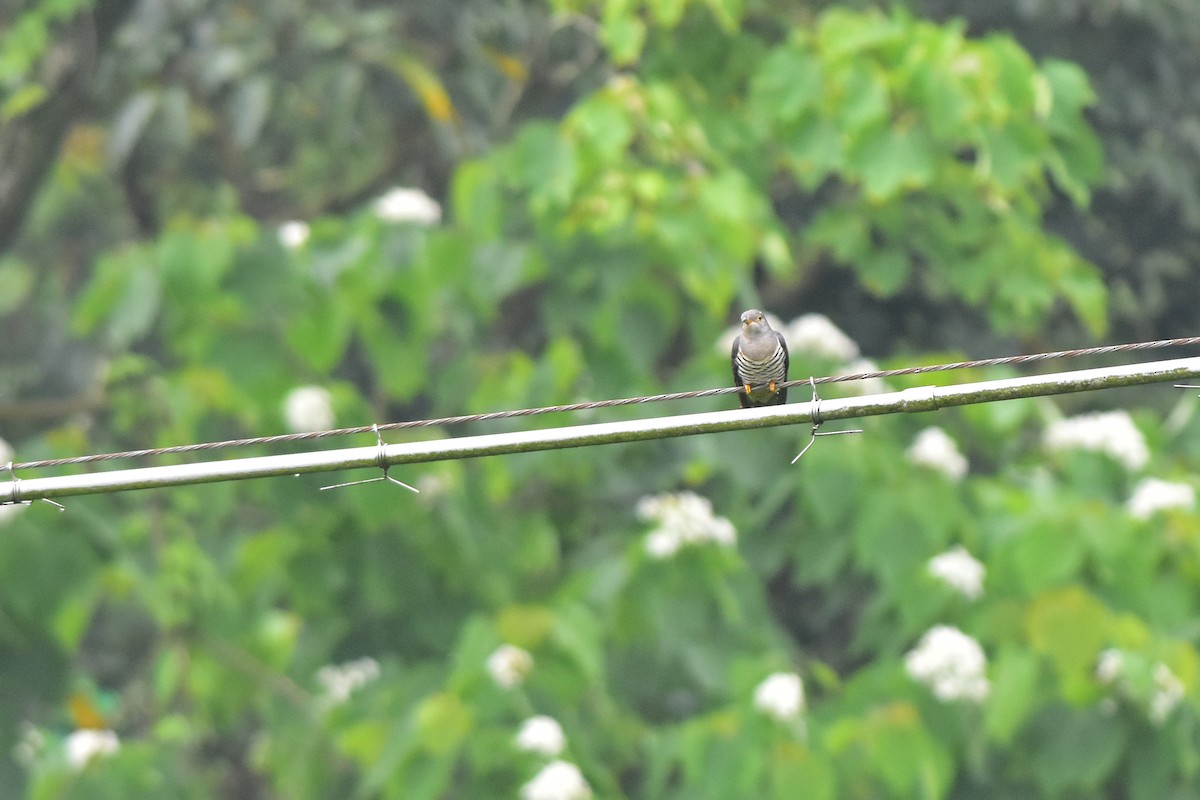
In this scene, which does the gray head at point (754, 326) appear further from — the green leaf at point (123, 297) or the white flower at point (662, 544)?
the green leaf at point (123, 297)

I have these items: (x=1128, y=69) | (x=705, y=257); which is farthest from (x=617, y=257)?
(x=1128, y=69)

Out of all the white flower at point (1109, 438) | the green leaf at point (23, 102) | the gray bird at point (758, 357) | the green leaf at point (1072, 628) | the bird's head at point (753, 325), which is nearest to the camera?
the gray bird at point (758, 357)

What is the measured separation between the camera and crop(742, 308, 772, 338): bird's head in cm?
615

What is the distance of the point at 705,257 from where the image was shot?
24.6ft

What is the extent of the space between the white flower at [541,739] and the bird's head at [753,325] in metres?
1.70

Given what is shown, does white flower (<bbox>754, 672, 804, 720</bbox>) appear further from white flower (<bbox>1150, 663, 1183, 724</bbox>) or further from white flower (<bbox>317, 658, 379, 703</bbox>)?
white flower (<bbox>317, 658, 379, 703</bbox>)

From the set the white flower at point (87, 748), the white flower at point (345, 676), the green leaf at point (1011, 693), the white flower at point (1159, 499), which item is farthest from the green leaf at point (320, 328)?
the white flower at point (1159, 499)

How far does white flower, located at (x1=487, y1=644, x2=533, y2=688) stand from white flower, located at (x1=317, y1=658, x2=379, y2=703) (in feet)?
4.10

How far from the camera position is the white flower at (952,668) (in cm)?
714

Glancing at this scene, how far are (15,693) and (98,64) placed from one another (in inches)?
133

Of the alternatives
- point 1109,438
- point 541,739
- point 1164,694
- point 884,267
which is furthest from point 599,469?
point 1164,694

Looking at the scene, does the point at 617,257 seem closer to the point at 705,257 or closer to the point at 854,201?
the point at 705,257

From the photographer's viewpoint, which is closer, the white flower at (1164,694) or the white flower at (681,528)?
the white flower at (1164,694)

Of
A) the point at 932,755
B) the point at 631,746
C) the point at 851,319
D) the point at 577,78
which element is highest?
the point at 577,78
